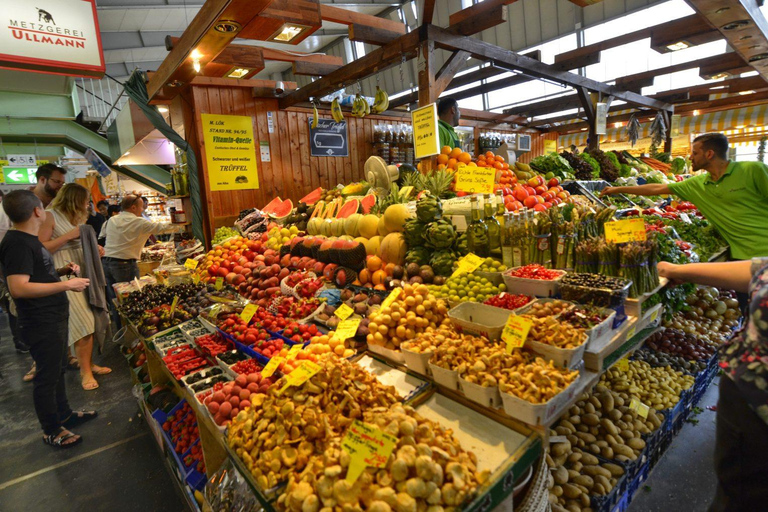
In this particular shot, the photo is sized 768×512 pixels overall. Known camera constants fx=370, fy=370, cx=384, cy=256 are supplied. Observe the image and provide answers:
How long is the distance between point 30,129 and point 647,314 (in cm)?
1465

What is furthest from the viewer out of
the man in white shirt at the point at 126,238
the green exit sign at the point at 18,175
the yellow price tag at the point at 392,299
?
the green exit sign at the point at 18,175

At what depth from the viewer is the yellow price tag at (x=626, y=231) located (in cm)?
223

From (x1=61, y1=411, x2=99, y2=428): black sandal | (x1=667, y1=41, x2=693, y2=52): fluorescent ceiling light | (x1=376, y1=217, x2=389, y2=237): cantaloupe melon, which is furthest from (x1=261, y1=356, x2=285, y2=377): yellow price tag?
(x1=667, y1=41, x2=693, y2=52): fluorescent ceiling light

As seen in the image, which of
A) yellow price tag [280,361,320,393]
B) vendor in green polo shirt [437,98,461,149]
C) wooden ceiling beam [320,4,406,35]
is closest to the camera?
yellow price tag [280,361,320,393]

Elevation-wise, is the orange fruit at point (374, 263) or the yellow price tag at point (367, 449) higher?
the orange fruit at point (374, 263)

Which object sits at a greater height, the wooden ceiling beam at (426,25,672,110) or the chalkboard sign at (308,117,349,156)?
the wooden ceiling beam at (426,25,672,110)

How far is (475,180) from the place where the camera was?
3248mm

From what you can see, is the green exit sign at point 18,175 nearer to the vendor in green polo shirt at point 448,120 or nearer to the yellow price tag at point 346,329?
the vendor in green polo shirt at point 448,120

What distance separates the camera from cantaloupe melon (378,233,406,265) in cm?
311

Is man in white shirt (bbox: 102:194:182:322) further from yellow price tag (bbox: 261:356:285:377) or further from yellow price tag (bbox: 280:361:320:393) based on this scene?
yellow price tag (bbox: 280:361:320:393)

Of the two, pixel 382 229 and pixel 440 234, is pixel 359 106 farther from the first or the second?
A: pixel 440 234

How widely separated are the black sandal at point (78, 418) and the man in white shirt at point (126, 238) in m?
2.41

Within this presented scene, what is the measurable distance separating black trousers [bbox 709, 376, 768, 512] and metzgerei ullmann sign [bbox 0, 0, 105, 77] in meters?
6.38

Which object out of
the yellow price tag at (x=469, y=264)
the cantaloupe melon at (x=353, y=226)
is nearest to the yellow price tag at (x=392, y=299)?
the yellow price tag at (x=469, y=264)
